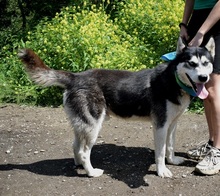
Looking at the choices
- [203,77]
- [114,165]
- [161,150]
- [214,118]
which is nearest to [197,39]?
[203,77]

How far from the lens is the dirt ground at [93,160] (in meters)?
4.12

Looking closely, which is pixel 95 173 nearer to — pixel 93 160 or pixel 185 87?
pixel 93 160

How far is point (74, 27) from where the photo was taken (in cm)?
712

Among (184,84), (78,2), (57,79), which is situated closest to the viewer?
(184,84)

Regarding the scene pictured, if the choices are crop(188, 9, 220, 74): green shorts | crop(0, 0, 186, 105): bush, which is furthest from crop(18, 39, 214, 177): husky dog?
crop(0, 0, 186, 105): bush

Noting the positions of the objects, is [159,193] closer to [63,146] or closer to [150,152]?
[150,152]

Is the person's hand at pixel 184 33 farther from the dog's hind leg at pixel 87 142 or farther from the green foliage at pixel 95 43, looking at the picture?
the green foliage at pixel 95 43

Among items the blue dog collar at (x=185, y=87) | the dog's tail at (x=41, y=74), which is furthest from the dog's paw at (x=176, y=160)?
the dog's tail at (x=41, y=74)

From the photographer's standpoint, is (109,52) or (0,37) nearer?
(109,52)

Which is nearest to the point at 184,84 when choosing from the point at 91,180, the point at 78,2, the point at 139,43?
the point at 91,180

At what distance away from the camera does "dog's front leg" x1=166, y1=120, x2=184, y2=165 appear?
14.6 feet

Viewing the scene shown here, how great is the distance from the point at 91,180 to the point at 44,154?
0.91m

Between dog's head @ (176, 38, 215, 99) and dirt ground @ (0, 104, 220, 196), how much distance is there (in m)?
0.96

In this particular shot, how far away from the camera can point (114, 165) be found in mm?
4641
